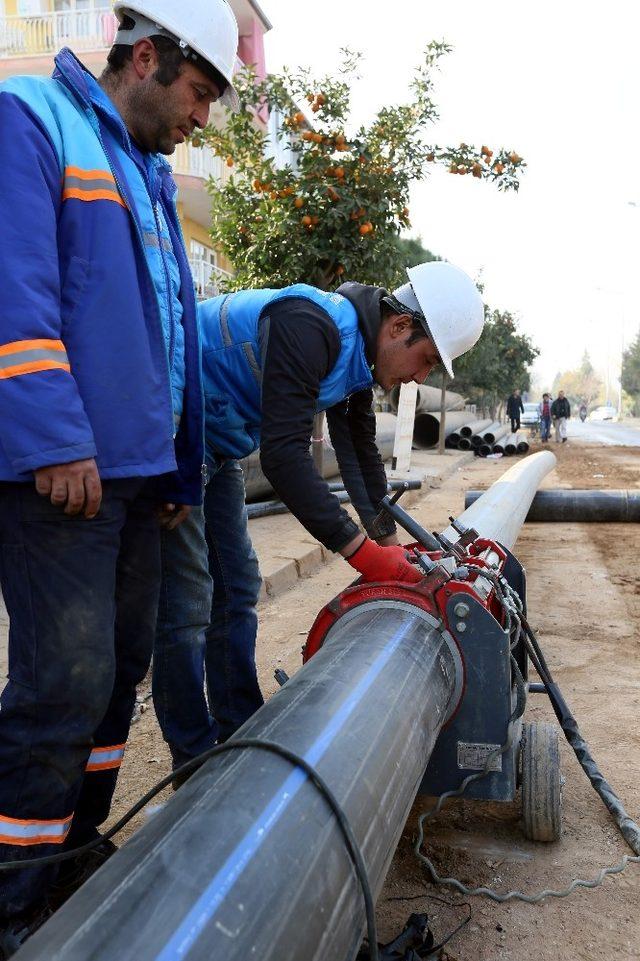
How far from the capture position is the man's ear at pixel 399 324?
108 inches

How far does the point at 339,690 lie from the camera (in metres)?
1.78

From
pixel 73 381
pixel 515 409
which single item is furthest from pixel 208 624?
pixel 515 409

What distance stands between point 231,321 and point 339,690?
1.35m

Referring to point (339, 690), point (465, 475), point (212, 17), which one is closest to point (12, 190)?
point (212, 17)

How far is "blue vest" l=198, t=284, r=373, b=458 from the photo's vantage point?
102 inches

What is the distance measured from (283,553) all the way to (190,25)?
186 inches

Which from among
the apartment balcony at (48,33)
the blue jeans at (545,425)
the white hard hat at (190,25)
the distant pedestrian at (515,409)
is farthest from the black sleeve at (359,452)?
the blue jeans at (545,425)

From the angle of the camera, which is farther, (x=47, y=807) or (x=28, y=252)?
(x=47, y=807)

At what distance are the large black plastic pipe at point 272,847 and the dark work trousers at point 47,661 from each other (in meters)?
0.46

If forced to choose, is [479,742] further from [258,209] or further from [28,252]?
[258,209]

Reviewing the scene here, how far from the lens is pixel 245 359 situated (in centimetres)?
266

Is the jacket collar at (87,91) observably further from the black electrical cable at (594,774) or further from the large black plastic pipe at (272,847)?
the black electrical cable at (594,774)

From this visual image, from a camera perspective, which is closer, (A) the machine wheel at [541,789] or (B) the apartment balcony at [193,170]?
(A) the machine wheel at [541,789]

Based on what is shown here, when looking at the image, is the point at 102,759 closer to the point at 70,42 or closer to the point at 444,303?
the point at 444,303
